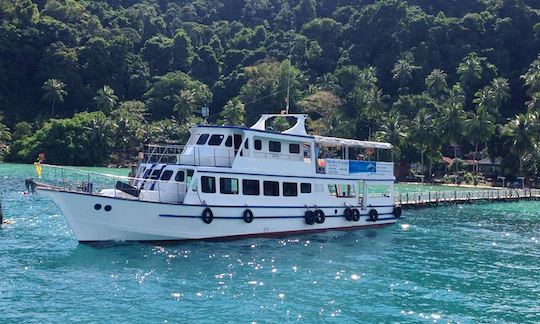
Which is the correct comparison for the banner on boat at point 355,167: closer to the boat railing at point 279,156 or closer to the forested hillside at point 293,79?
the boat railing at point 279,156

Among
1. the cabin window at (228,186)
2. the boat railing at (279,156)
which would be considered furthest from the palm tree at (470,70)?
the cabin window at (228,186)

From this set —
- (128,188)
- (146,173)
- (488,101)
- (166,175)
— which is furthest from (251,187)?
(488,101)

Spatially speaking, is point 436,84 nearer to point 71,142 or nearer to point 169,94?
point 169,94

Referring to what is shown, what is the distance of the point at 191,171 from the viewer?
92.1 feet

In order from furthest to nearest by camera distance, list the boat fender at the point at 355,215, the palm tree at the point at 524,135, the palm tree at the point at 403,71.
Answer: the palm tree at the point at 403,71 → the palm tree at the point at 524,135 → the boat fender at the point at 355,215

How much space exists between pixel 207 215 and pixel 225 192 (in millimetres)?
1751

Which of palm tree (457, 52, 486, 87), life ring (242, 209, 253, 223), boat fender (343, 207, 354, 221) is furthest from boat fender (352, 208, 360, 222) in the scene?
palm tree (457, 52, 486, 87)

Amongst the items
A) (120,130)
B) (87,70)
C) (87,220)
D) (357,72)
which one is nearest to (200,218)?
(87,220)

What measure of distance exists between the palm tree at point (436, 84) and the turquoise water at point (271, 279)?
2459 inches

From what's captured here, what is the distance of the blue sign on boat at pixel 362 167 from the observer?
116 ft

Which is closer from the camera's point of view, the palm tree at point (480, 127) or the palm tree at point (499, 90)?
the palm tree at point (480, 127)

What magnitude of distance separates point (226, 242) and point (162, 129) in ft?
228

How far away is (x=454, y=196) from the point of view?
5534cm

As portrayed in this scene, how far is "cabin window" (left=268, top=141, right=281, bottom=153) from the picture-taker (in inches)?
1221
